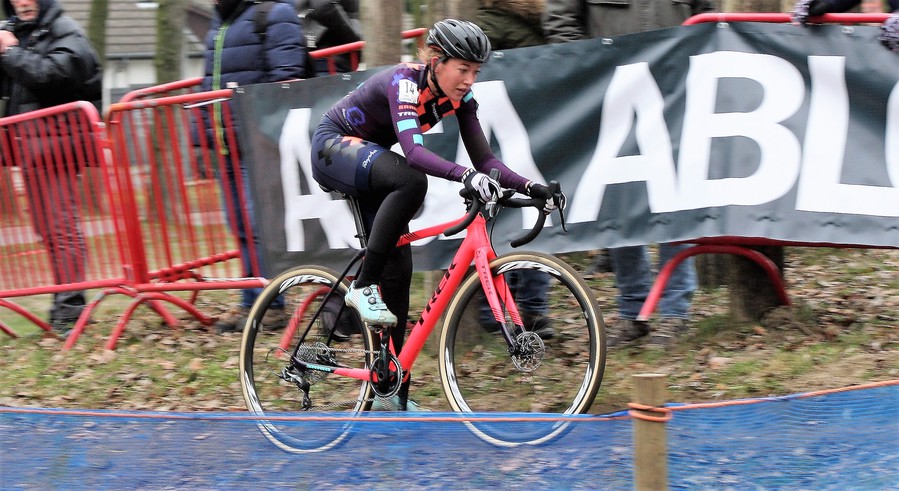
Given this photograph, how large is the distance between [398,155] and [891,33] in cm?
262

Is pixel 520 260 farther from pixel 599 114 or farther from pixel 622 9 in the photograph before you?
pixel 622 9

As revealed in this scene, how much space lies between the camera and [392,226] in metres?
5.11

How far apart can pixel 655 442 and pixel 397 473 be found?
1012 millimetres

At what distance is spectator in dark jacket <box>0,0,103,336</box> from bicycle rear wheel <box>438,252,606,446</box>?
12.6 ft

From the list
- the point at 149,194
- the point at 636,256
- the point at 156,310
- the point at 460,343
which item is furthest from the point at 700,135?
the point at 156,310

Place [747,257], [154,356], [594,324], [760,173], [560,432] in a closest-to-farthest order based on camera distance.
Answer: [560,432]
[594,324]
[760,173]
[747,257]
[154,356]

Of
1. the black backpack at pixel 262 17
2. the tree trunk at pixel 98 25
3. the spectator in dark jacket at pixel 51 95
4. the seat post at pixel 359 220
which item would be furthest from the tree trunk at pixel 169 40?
the seat post at pixel 359 220

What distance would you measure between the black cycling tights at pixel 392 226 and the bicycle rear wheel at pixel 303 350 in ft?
0.76

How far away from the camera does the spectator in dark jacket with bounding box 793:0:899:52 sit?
555 centimetres

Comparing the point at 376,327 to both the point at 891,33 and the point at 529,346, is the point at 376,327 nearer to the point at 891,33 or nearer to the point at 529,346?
the point at 529,346

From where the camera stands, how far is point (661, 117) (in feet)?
19.4

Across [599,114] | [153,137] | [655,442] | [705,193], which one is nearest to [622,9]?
[599,114]

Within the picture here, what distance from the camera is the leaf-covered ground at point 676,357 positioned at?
5.73 metres

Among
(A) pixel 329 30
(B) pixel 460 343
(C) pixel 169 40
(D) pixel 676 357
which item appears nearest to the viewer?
(B) pixel 460 343
